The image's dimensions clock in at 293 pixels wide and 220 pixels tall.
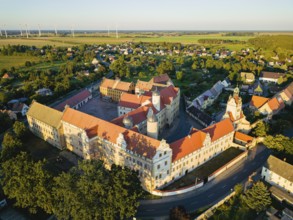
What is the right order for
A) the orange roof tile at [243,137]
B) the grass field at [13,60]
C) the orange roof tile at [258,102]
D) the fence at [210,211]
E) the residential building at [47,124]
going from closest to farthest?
the fence at [210,211], the residential building at [47,124], the orange roof tile at [243,137], the orange roof tile at [258,102], the grass field at [13,60]

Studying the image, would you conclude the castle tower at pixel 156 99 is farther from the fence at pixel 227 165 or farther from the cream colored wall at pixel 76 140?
the fence at pixel 227 165

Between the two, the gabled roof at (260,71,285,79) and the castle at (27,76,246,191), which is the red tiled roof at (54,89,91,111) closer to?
the castle at (27,76,246,191)

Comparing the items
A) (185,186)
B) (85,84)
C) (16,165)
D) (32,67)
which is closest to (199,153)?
(185,186)

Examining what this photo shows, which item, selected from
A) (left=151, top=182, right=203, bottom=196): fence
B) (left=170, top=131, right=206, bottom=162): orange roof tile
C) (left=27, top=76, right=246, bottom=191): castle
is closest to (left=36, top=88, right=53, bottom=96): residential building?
(left=27, top=76, right=246, bottom=191): castle

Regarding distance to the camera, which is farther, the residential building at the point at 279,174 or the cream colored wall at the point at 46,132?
the cream colored wall at the point at 46,132

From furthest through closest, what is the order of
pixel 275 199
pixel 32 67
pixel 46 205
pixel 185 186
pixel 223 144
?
pixel 32 67
pixel 223 144
pixel 185 186
pixel 275 199
pixel 46 205

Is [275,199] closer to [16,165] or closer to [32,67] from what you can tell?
[16,165]

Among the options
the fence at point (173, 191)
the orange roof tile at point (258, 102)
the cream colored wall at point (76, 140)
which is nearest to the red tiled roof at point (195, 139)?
the fence at point (173, 191)

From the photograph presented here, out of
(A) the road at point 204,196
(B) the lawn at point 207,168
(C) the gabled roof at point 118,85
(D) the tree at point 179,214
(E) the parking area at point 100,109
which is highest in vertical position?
(C) the gabled roof at point 118,85
